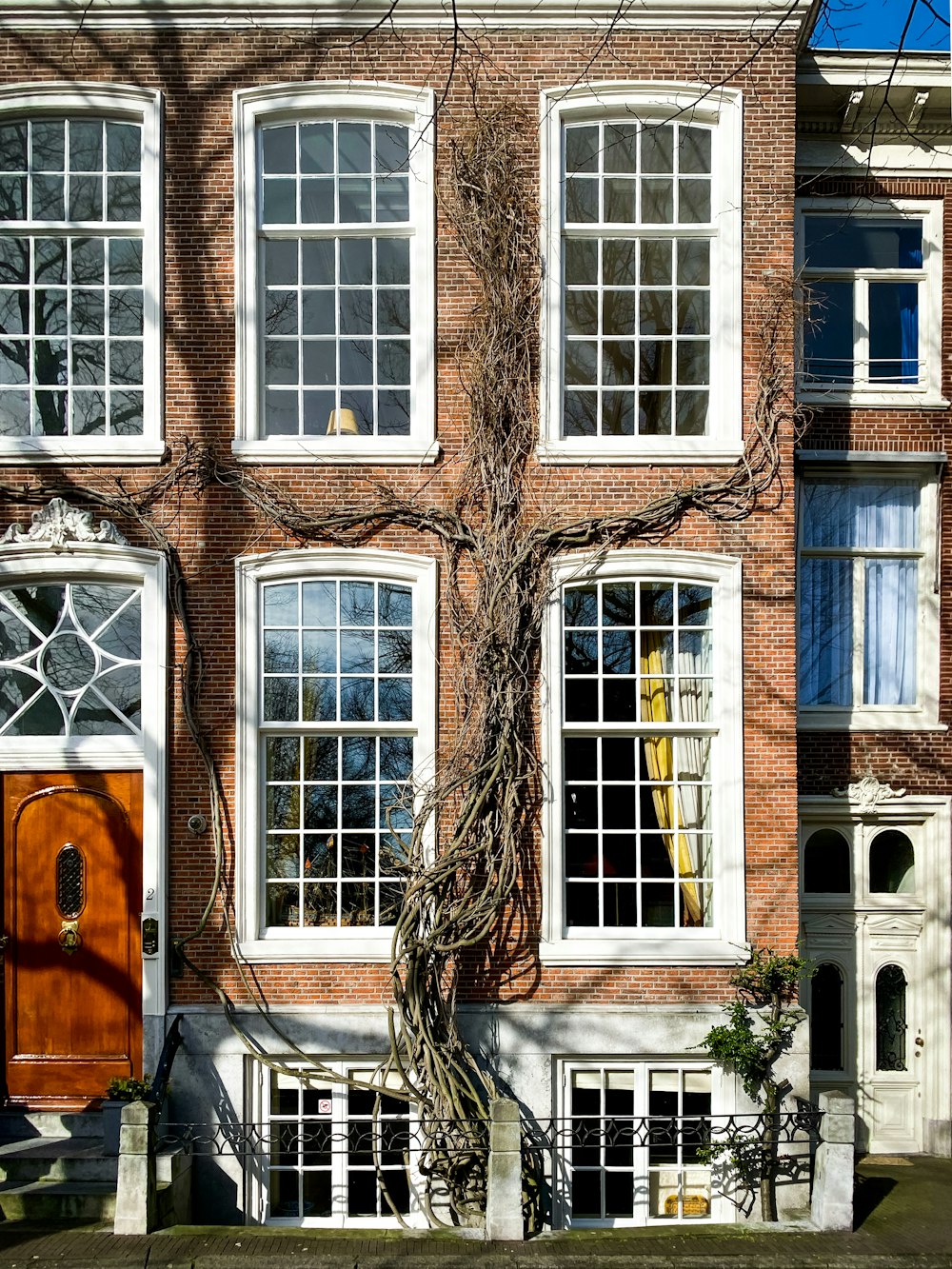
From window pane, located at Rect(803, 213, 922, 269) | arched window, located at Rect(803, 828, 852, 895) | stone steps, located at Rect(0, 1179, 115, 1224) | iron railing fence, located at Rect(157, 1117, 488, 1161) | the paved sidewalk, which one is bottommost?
the paved sidewalk

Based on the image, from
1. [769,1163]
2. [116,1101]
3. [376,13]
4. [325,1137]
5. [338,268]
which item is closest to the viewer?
[116,1101]

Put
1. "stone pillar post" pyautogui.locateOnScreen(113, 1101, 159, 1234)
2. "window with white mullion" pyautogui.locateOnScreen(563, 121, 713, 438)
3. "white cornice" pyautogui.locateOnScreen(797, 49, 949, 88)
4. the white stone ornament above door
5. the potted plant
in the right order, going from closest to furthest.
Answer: "stone pillar post" pyautogui.locateOnScreen(113, 1101, 159, 1234) < the potted plant < the white stone ornament above door < "window with white mullion" pyautogui.locateOnScreen(563, 121, 713, 438) < "white cornice" pyautogui.locateOnScreen(797, 49, 949, 88)

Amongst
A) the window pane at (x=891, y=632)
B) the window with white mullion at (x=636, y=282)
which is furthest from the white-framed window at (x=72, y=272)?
the window pane at (x=891, y=632)

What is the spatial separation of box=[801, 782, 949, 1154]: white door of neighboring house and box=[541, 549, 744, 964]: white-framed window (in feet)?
5.29

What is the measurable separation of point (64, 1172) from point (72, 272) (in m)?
7.00

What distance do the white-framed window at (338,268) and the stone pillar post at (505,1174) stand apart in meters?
5.17

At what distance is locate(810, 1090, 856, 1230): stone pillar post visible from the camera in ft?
24.9

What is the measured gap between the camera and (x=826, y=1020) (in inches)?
386

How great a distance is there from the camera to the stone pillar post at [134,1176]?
730cm

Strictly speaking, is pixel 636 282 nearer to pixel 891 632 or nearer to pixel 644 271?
pixel 644 271

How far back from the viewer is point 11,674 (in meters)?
8.79

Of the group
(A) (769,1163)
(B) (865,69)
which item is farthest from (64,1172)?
(B) (865,69)

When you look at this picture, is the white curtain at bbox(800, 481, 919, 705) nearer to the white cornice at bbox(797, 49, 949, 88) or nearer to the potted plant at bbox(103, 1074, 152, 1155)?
the white cornice at bbox(797, 49, 949, 88)

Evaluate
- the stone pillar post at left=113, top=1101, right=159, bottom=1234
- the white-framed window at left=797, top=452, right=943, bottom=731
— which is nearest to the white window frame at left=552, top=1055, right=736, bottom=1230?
the stone pillar post at left=113, top=1101, right=159, bottom=1234
